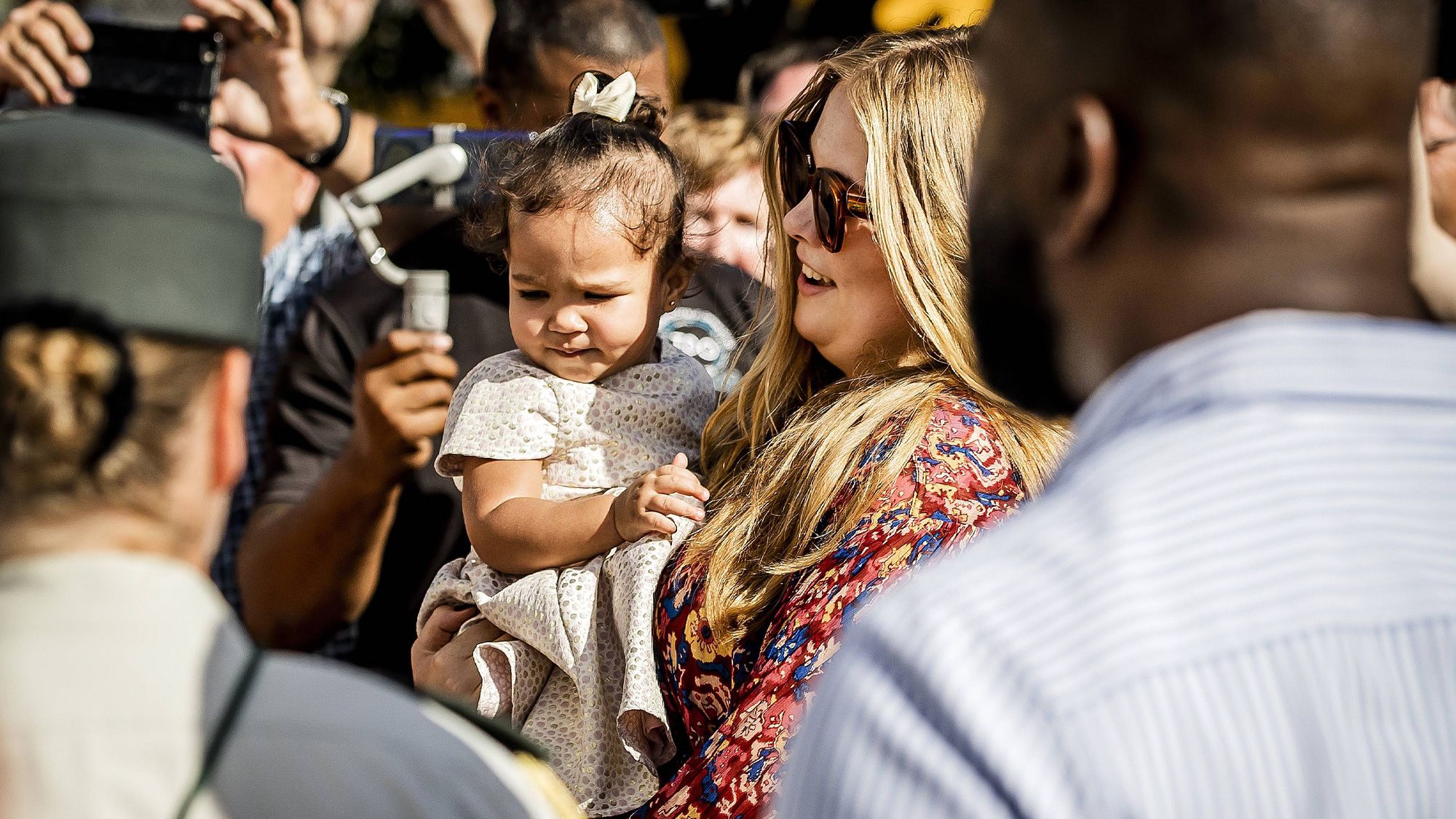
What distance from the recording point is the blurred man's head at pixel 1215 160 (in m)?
0.98

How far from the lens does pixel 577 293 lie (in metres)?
2.59

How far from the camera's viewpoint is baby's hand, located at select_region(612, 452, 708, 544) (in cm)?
226

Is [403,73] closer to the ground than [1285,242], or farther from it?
closer to the ground

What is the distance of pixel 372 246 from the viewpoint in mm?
2693

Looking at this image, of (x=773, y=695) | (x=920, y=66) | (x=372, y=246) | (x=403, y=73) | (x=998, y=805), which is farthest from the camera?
(x=403, y=73)

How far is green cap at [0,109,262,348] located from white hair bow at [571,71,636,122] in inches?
67.1

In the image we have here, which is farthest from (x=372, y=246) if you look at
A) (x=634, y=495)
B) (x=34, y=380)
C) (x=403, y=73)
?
(x=403, y=73)

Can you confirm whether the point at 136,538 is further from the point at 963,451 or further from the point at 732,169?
the point at 732,169

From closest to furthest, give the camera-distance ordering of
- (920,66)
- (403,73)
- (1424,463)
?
(1424,463), (920,66), (403,73)

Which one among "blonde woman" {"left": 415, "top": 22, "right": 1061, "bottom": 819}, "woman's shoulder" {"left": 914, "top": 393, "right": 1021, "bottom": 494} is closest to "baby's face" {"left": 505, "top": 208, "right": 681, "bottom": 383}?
"blonde woman" {"left": 415, "top": 22, "right": 1061, "bottom": 819}

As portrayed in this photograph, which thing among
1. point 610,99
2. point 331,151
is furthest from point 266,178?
point 610,99

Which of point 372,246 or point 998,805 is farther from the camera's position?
point 372,246

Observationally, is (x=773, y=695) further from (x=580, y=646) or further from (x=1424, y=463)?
(x=1424, y=463)

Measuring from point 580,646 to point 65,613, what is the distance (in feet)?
4.37
